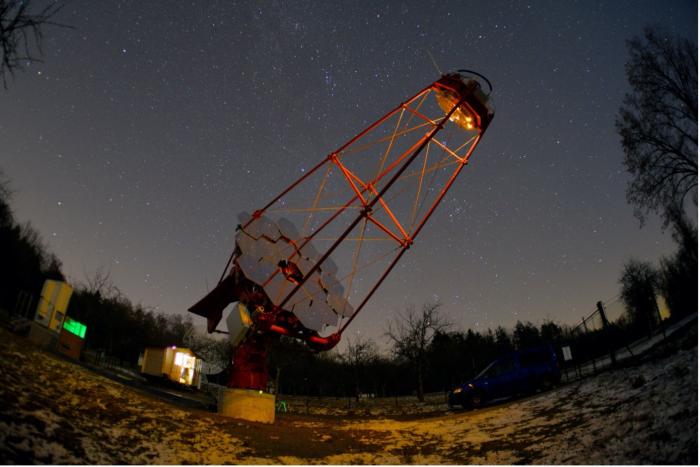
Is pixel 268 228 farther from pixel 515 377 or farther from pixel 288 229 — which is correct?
pixel 515 377

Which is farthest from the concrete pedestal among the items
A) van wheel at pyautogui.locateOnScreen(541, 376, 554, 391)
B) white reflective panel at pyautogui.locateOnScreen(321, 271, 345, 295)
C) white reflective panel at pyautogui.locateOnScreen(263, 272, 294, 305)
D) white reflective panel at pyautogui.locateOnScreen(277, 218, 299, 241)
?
van wheel at pyautogui.locateOnScreen(541, 376, 554, 391)

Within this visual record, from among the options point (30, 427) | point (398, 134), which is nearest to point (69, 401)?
point (30, 427)

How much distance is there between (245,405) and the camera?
14.6 m

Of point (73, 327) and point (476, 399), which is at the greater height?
point (73, 327)

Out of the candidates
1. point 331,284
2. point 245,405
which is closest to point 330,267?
point 331,284

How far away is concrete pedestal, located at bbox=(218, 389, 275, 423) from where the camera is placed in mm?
14422

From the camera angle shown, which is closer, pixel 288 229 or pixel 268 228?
pixel 268 228

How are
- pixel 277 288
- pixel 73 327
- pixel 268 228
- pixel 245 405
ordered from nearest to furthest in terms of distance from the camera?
pixel 245 405
pixel 277 288
pixel 268 228
pixel 73 327

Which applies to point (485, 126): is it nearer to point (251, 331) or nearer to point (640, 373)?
point (640, 373)

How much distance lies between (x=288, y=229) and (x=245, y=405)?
7213mm

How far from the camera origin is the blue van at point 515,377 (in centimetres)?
1742

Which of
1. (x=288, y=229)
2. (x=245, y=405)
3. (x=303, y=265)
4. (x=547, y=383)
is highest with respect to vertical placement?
(x=288, y=229)

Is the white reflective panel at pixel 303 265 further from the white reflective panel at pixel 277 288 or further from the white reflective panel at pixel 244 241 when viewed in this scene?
the white reflective panel at pixel 244 241

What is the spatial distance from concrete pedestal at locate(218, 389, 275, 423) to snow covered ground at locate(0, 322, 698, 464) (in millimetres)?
779
